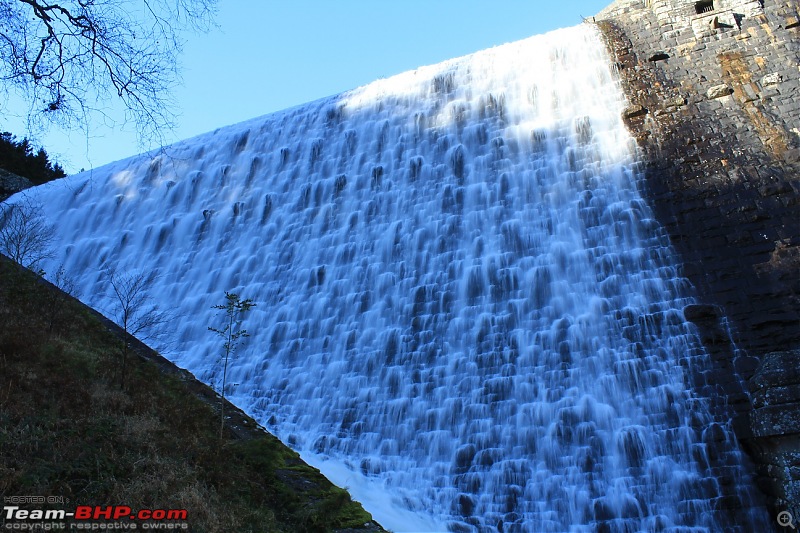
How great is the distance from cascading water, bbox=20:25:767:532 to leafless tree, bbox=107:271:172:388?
1.52 feet

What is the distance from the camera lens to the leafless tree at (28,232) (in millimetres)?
18084

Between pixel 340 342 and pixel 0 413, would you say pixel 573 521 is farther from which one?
pixel 0 413

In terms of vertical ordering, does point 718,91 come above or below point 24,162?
below

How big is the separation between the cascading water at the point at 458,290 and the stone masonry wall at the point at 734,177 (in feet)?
1.48

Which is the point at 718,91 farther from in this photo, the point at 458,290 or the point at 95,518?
the point at 95,518

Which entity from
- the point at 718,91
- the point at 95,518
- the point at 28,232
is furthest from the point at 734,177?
the point at 28,232

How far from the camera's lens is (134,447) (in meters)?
7.40

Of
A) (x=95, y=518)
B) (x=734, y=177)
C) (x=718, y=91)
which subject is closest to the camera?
(x=95, y=518)

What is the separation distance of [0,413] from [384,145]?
13545mm

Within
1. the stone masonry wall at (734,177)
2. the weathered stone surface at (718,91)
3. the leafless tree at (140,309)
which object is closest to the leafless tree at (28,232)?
the leafless tree at (140,309)

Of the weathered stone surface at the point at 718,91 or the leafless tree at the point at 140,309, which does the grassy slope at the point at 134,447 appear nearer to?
the leafless tree at the point at 140,309

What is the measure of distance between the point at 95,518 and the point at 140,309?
487 inches

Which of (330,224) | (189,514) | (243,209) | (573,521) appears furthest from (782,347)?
(243,209)

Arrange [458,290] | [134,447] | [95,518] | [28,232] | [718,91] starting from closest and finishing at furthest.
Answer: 1. [95,518]
2. [134,447]
3. [458,290]
4. [718,91]
5. [28,232]
